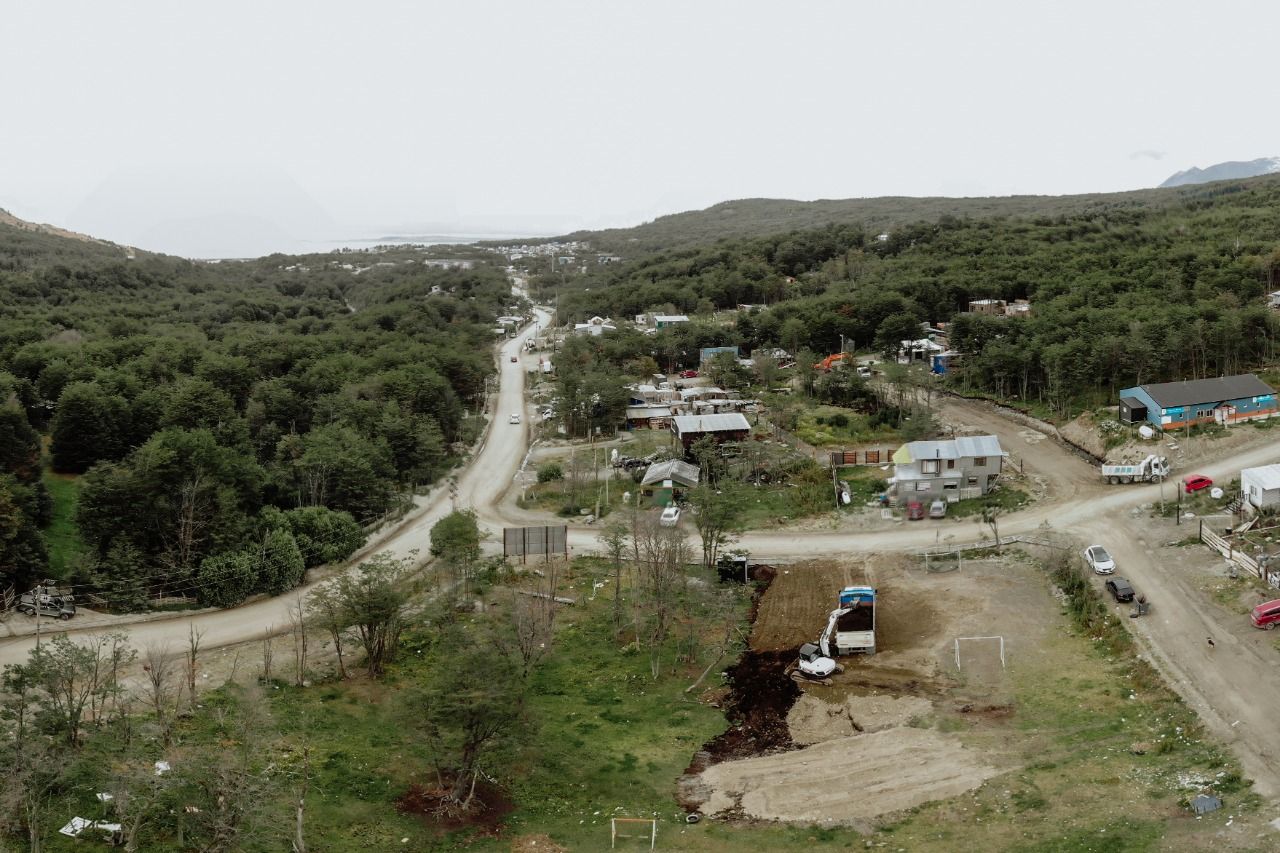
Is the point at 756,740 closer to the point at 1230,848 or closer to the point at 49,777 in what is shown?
the point at 1230,848

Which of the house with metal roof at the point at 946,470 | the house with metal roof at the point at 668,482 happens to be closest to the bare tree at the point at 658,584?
the house with metal roof at the point at 668,482

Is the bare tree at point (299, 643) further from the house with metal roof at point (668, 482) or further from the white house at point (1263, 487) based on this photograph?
the white house at point (1263, 487)

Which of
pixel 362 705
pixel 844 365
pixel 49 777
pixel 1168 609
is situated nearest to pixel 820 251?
pixel 844 365

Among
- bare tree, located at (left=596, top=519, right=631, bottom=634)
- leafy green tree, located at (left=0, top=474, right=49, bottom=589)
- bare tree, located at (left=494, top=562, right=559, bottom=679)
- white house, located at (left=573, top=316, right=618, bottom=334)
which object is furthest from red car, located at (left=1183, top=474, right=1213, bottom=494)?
white house, located at (left=573, top=316, right=618, bottom=334)

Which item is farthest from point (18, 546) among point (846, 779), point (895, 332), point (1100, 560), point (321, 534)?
point (895, 332)

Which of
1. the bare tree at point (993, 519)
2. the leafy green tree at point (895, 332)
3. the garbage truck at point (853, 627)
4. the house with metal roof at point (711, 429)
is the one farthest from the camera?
the leafy green tree at point (895, 332)

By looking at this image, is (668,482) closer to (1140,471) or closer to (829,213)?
(1140,471)
